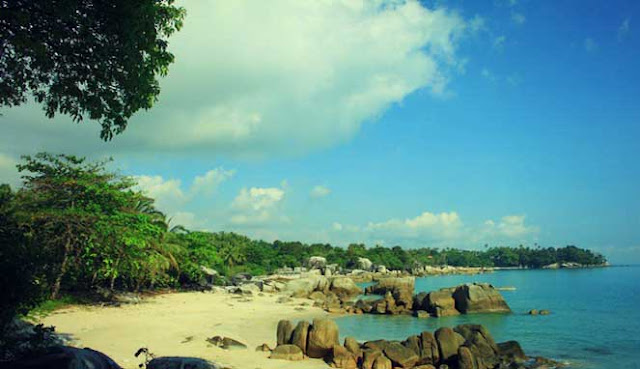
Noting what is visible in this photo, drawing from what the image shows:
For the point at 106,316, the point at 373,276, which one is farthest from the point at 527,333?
the point at 373,276

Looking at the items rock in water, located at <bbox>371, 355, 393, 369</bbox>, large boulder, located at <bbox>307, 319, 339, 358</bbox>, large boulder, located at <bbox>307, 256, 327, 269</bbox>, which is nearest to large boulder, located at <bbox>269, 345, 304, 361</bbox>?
large boulder, located at <bbox>307, 319, 339, 358</bbox>

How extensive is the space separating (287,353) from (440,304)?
2266cm

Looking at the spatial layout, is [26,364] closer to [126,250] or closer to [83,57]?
[83,57]

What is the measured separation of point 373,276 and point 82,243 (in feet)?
285

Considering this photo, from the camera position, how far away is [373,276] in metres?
104

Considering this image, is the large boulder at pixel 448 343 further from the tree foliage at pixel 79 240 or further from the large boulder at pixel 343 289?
the large boulder at pixel 343 289

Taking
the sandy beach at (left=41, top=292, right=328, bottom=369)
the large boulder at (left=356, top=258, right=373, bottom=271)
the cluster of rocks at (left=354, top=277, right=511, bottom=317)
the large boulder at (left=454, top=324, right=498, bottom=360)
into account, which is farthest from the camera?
the large boulder at (left=356, top=258, right=373, bottom=271)

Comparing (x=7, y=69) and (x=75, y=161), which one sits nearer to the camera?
(x=7, y=69)

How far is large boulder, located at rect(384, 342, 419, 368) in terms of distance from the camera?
17578 mm

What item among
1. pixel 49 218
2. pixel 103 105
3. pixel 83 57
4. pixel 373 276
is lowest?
pixel 373 276

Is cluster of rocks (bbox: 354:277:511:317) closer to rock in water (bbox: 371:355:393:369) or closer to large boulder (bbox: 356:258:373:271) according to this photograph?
rock in water (bbox: 371:355:393:369)

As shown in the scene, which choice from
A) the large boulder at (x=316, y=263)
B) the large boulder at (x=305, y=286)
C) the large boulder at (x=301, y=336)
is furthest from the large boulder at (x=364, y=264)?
the large boulder at (x=301, y=336)

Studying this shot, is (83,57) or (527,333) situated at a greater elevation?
(83,57)

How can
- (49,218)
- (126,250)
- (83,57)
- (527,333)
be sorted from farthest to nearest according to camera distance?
(527,333)
(126,250)
(49,218)
(83,57)
